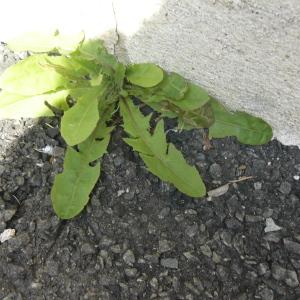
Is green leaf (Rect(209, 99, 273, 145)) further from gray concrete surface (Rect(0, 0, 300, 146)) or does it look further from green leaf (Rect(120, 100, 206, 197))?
green leaf (Rect(120, 100, 206, 197))

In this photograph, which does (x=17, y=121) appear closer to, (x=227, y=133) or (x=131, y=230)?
(x=131, y=230)

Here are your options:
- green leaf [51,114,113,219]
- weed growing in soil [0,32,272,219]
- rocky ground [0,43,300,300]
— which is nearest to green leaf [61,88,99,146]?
weed growing in soil [0,32,272,219]

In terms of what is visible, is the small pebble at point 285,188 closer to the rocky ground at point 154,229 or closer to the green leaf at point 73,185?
the rocky ground at point 154,229

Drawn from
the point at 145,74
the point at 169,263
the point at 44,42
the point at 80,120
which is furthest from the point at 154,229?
the point at 44,42

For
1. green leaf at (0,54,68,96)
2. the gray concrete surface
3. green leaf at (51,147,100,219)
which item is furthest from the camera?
green leaf at (0,54,68,96)

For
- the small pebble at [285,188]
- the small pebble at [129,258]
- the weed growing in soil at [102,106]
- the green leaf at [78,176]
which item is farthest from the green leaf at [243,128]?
the small pebble at [129,258]

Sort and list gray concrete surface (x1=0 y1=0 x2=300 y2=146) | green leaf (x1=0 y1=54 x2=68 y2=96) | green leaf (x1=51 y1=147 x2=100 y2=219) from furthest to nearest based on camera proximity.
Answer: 1. green leaf (x1=0 y1=54 x2=68 y2=96)
2. green leaf (x1=51 y1=147 x2=100 y2=219)
3. gray concrete surface (x1=0 y1=0 x2=300 y2=146)

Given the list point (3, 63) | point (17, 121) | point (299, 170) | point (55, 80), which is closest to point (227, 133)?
point (299, 170)
